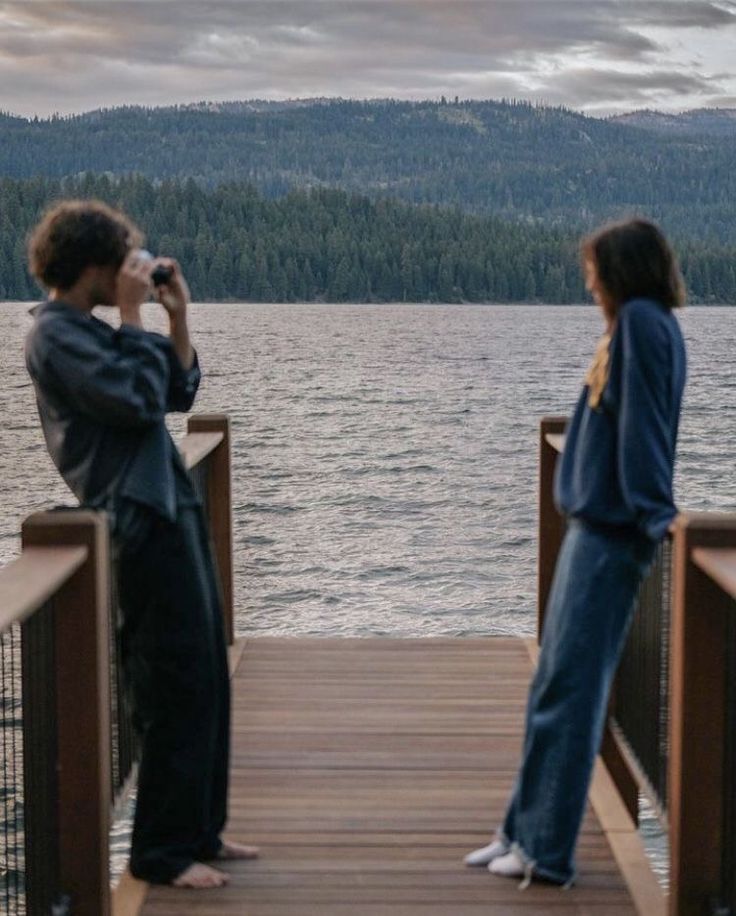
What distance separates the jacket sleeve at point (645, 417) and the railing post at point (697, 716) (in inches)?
3.4

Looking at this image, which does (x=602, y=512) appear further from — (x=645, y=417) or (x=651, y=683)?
(x=651, y=683)

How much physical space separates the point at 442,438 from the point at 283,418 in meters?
6.47

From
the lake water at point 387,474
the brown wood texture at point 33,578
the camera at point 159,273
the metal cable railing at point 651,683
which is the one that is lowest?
the lake water at point 387,474

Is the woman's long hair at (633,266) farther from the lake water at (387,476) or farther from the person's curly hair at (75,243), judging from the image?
the lake water at (387,476)

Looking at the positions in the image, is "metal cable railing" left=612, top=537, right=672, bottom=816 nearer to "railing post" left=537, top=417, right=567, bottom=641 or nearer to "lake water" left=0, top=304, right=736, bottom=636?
"railing post" left=537, top=417, right=567, bottom=641

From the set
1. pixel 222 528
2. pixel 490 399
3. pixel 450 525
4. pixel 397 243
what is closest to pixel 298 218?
pixel 397 243

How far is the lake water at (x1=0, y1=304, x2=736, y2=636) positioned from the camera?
64.3 feet

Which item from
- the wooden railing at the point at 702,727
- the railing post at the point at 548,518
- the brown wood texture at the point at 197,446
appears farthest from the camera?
the railing post at the point at 548,518

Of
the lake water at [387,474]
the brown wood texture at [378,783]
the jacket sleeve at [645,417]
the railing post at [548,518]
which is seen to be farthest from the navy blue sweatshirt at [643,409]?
the lake water at [387,474]

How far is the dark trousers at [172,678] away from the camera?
319 cm

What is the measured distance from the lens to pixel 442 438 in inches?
1601

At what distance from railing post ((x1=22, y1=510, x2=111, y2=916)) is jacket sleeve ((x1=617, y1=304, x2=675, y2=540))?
3.61ft

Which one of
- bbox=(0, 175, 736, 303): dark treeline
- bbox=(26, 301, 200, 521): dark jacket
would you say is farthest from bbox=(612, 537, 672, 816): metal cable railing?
bbox=(0, 175, 736, 303): dark treeline

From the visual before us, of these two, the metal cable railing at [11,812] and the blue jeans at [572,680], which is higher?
the blue jeans at [572,680]
